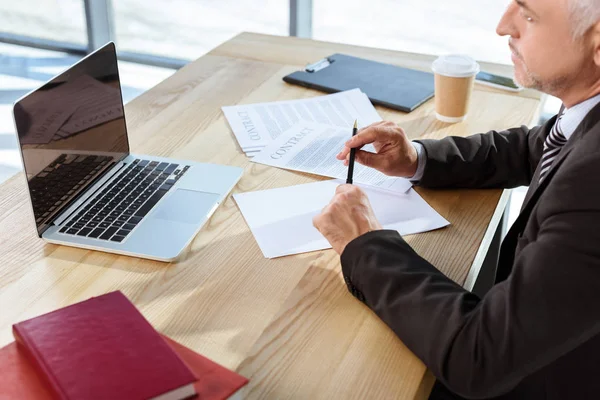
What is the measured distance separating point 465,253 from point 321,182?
335 millimetres

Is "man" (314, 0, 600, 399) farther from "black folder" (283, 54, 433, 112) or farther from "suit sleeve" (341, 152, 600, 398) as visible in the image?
"black folder" (283, 54, 433, 112)

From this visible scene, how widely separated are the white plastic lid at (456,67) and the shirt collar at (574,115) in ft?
1.65

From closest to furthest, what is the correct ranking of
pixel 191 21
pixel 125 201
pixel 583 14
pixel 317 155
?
pixel 583 14
pixel 125 201
pixel 317 155
pixel 191 21

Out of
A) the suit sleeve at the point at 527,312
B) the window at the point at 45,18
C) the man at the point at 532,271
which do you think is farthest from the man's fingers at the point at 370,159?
the window at the point at 45,18

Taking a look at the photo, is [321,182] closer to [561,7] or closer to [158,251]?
[158,251]

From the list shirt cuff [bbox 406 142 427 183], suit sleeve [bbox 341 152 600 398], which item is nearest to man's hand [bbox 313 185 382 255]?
suit sleeve [bbox 341 152 600 398]

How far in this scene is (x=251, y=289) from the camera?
3.40 ft

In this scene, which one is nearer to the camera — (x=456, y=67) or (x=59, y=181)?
(x=59, y=181)

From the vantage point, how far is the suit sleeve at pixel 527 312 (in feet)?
2.74

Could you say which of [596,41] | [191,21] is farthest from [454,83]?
[191,21]

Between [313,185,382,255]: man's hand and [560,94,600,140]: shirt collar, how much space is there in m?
0.33

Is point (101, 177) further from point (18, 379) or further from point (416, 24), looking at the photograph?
point (416, 24)

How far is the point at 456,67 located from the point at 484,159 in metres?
0.31

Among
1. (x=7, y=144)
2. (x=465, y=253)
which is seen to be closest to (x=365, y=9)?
(x=7, y=144)
